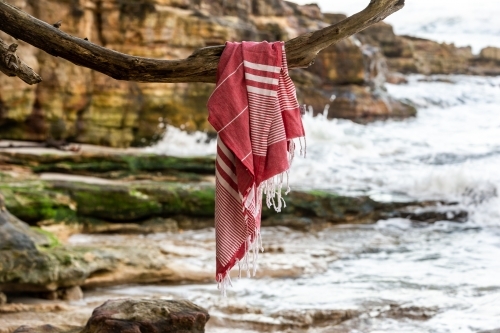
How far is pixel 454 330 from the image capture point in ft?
15.2

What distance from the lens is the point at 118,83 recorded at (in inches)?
449

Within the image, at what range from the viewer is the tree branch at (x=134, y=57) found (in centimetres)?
273

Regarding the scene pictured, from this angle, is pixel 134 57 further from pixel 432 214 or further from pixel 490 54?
pixel 490 54

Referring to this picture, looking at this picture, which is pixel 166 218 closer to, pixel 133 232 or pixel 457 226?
pixel 133 232

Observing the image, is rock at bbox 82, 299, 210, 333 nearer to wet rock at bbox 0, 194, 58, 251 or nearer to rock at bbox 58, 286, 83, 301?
wet rock at bbox 0, 194, 58, 251

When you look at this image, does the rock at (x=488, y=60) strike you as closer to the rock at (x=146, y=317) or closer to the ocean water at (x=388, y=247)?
the ocean water at (x=388, y=247)

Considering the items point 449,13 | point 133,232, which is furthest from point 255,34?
point 449,13

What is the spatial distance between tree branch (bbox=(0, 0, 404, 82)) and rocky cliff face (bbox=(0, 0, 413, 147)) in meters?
7.56

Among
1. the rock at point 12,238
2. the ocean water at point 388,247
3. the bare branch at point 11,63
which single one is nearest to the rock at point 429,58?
the ocean water at point 388,247

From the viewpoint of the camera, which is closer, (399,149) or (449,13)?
(399,149)

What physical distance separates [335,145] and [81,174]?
581 centimetres

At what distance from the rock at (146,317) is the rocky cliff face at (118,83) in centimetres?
719

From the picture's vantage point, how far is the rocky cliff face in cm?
1038

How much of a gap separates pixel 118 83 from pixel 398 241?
5792mm
